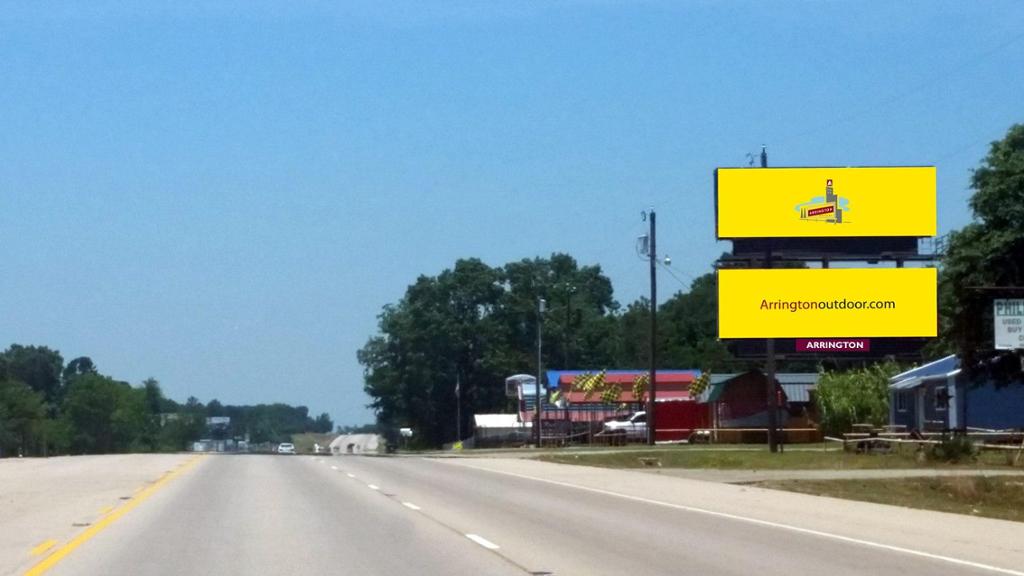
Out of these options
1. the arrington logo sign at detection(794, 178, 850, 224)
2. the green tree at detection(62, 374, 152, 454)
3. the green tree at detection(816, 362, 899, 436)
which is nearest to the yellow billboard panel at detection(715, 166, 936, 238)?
the arrington logo sign at detection(794, 178, 850, 224)

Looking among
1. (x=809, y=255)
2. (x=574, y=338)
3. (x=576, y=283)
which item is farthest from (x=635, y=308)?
(x=809, y=255)

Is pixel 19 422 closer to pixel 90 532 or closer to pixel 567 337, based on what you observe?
pixel 567 337

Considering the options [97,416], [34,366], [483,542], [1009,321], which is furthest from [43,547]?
[34,366]

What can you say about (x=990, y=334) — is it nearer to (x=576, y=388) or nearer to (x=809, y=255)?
(x=809, y=255)

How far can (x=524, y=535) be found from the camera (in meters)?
19.0

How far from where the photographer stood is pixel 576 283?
142500 millimetres

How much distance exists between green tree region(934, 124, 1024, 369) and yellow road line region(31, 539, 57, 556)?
31.5 meters

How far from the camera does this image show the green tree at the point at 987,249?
144 feet

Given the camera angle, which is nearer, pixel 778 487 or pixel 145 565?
pixel 145 565

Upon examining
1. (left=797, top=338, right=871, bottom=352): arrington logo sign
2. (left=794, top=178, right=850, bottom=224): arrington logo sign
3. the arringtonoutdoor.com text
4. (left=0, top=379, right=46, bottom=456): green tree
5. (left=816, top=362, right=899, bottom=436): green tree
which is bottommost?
(left=0, top=379, right=46, bottom=456): green tree

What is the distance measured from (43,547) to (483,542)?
531 centimetres

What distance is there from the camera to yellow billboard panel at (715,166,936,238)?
179 feet

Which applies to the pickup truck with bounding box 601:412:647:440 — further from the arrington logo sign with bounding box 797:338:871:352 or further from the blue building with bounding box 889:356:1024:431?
the arrington logo sign with bounding box 797:338:871:352

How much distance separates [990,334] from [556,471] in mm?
14968
